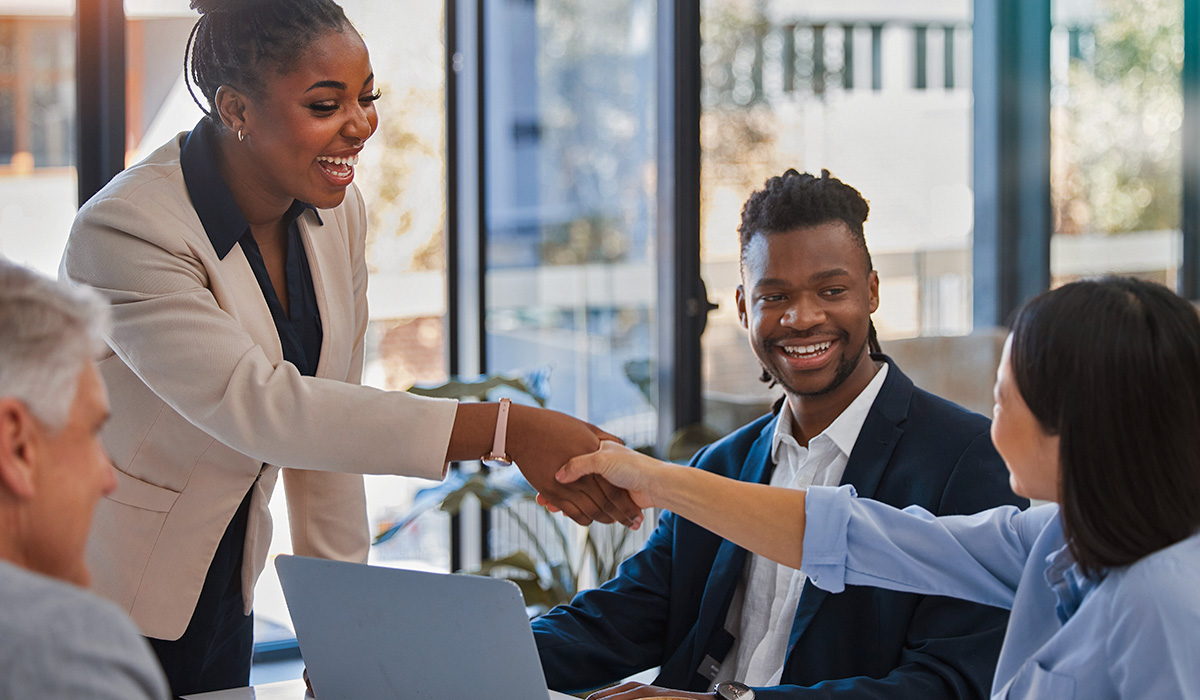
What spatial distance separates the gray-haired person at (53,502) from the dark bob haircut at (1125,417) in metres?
0.85

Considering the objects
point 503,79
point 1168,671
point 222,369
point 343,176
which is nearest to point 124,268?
point 222,369

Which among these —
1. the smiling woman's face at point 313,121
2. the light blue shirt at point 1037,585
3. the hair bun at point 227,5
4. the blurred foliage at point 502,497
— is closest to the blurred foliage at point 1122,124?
the blurred foliage at point 502,497

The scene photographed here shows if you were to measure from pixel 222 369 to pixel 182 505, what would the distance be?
0.75ft

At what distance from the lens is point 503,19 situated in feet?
11.3

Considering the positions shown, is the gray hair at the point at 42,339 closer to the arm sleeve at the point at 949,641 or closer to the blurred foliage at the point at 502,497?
the arm sleeve at the point at 949,641

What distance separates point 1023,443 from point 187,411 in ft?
3.39

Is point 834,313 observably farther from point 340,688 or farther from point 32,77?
point 32,77

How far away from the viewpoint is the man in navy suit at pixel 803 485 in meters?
1.54

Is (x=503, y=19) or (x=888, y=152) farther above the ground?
(x=503, y=19)

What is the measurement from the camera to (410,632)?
1193mm

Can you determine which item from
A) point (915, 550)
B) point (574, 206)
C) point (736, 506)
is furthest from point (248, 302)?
point (574, 206)

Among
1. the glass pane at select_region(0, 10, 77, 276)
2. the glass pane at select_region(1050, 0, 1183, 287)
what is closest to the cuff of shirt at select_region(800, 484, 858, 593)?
the glass pane at select_region(0, 10, 77, 276)

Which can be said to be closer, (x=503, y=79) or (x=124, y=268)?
(x=124, y=268)

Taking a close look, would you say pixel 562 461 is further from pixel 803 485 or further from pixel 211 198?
pixel 211 198
